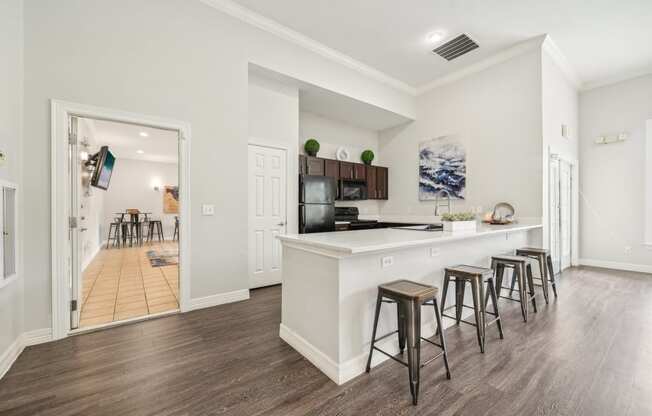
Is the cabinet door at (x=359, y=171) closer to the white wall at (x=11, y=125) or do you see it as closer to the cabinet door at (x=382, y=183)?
the cabinet door at (x=382, y=183)

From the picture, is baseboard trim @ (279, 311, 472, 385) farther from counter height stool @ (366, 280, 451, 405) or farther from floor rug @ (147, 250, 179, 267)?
floor rug @ (147, 250, 179, 267)

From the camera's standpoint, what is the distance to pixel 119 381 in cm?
180

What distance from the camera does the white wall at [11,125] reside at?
1.99 meters

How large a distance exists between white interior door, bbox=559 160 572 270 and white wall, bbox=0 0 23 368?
22.2ft

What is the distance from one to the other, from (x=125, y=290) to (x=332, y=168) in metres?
3.66

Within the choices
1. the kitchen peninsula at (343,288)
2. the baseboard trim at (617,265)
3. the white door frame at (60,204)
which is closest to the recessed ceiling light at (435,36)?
the kitchen peninsula at (343,288)

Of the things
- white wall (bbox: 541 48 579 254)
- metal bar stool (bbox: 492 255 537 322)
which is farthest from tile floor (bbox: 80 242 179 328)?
white wall (bbox: 541 48 579 254)

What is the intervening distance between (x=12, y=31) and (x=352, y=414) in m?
3.64

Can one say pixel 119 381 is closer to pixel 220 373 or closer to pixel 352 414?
pixel 220 373

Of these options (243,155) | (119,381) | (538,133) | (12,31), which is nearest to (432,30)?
(538,133)

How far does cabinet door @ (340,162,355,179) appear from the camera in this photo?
17.6 ft

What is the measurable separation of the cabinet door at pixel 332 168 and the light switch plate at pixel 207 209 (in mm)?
2390

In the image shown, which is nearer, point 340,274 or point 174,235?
point 340,274

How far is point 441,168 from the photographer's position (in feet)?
16.9
